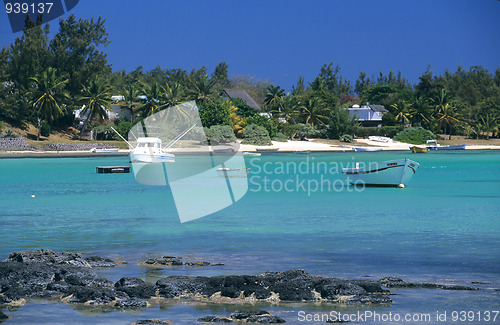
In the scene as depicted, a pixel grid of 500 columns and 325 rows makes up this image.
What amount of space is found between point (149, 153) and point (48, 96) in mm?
25774

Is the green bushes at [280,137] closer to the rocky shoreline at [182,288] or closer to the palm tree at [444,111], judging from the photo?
the palm tree at [444,111]

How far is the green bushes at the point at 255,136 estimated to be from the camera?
9831 centimetres

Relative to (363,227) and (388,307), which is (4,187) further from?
(388,307)

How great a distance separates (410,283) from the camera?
553 inches

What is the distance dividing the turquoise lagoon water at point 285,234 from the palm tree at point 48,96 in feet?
134

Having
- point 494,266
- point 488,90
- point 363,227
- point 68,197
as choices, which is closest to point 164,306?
point 494,266

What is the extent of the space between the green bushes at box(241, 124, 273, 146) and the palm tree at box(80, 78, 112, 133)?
20.0 meters

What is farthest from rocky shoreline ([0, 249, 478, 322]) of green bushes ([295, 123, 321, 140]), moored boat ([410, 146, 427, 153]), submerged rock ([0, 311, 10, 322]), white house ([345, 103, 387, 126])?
white house ([345, 103, 387, 126])

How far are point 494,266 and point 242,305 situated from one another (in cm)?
714

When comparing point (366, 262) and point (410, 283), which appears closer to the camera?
point (410, 283)

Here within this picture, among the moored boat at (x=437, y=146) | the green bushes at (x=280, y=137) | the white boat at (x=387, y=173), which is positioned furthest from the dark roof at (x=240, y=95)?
the white boat at (x=387, y=173)

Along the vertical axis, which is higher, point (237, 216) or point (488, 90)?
point (488, 90)

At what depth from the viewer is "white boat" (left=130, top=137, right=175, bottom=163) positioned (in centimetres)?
6612

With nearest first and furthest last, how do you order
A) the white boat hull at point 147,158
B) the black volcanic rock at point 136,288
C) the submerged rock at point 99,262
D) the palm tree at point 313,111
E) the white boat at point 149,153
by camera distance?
1. the black volcanic rock at point 136,288
2. the submerged rock at point 99,262
3. the white boat hull at point 147,158
4. the white boat at point 149,153
5. the palm tree at point 313,111
